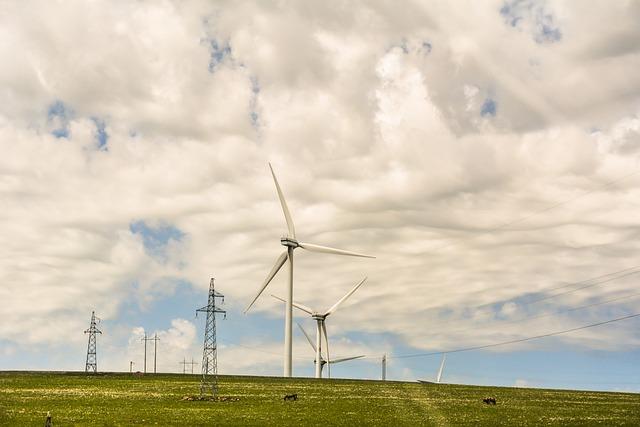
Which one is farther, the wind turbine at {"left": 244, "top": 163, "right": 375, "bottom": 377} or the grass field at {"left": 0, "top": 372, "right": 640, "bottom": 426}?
the wind turbine at {"left": 244, "top": 163, "right": 375, "bottom": 377}

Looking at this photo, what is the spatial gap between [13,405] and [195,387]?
96.0 ft

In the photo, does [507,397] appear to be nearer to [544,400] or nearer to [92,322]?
[544,400]

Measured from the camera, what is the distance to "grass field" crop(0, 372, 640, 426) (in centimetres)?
5556

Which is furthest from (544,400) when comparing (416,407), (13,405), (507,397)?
(13,405)

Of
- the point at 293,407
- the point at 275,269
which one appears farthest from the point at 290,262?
the point at 293,407

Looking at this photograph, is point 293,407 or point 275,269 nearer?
point 293,407

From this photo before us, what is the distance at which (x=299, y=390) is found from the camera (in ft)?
291

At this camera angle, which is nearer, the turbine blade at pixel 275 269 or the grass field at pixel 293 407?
the grass field at pixel 293 407

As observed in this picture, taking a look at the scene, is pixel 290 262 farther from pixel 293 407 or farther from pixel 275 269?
pixel 293 407

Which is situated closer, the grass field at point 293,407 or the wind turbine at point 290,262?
the grass field at point 293,407

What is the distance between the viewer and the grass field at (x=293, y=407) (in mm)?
55562

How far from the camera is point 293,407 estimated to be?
6631 cm

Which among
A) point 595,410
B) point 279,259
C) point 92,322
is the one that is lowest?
point 595,410

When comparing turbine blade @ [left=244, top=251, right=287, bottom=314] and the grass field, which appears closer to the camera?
the grass field
